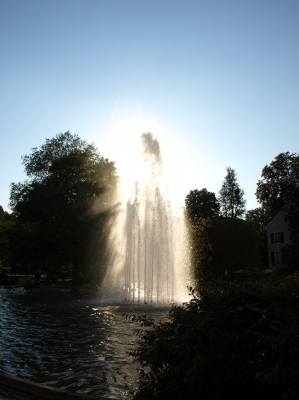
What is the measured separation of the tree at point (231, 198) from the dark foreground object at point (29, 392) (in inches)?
2597

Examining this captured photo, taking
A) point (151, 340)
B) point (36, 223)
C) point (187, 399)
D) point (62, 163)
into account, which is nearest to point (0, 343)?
point (151, 340)

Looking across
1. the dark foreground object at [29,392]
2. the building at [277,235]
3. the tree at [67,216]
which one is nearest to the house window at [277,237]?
the building at [277,235]

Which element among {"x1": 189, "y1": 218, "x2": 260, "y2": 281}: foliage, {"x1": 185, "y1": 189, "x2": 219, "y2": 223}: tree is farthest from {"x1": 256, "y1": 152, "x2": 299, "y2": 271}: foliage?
{"x1": 185, "y1": 189, "x2": 219, "y2": 223}: tree

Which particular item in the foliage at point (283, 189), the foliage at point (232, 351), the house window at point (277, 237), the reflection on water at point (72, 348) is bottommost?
the reflection on water at point (72, 348)

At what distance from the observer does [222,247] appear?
4856 cm

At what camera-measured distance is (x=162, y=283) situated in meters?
26.0

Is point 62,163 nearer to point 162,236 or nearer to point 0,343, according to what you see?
point 162,236

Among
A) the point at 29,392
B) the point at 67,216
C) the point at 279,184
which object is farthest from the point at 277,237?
the point at 29,392

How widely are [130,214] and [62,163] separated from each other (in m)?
12.0

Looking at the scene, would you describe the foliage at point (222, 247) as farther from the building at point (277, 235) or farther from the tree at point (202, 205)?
the tree at point (202, 205)

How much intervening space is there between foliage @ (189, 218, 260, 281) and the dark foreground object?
42.3 metres

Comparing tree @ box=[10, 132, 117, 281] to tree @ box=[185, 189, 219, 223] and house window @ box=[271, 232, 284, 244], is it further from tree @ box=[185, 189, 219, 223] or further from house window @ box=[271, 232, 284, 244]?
tree @ box=[185, 189, 219, 223]

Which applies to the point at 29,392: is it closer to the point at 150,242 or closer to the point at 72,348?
the point at 72,348

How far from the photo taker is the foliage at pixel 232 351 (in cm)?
419
